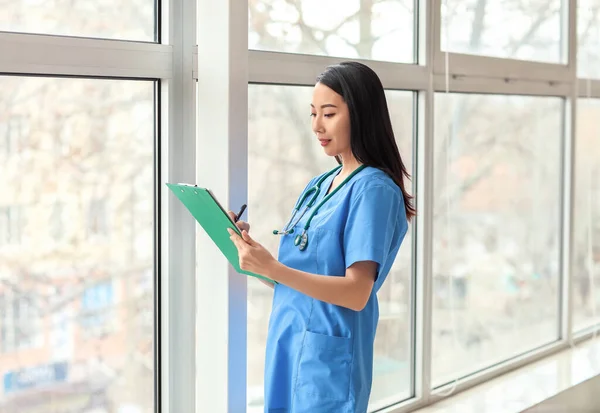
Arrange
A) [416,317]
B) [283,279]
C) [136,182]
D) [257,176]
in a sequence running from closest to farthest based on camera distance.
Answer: [283,279] → [136,182] → [257,176] → [416,317]

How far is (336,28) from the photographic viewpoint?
2.38m

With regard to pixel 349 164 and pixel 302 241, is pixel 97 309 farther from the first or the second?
pixel 349 164

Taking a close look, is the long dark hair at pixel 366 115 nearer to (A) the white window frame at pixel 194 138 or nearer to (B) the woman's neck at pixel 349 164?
(B) the woman's neck at pixel 349 164

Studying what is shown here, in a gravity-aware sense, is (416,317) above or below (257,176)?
below

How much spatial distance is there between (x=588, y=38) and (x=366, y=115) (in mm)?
2206

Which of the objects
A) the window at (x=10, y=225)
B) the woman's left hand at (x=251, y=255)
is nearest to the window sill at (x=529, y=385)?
the woman's left hand at (x=251, y=255)

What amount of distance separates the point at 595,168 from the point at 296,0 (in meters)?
1.97

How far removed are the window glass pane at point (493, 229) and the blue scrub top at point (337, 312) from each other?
113 centimetres

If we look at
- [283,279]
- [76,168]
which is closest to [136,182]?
[76,168]

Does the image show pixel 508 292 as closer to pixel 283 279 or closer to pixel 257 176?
pixel 257 176

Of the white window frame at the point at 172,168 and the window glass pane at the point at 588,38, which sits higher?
the window glass pane at the point at 588,38

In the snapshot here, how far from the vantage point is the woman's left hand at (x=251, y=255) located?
160 cm

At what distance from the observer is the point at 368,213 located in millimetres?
1646

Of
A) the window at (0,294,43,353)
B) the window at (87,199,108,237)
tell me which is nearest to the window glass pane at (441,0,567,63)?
the window at (87,199,108,237)
